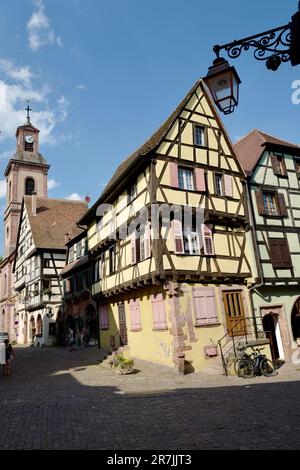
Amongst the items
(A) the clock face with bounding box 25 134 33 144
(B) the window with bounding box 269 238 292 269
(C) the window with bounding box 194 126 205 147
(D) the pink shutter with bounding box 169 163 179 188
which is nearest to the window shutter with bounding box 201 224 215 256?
(D) the pink shutter with bounding box 169 163 179 188

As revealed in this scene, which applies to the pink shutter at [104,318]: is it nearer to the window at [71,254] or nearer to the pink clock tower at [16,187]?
the window at [71,254]

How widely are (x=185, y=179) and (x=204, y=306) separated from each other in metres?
5.85

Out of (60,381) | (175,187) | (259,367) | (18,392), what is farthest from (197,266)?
(18,392)

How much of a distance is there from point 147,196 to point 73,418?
31.9ft

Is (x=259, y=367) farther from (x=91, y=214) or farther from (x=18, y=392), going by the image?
(x=91, y=214)

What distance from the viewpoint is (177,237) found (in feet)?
49.3

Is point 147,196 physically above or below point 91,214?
below

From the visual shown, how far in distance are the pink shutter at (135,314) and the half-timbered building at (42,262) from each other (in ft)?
45.5

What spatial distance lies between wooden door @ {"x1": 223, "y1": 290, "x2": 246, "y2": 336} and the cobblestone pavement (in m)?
2.84

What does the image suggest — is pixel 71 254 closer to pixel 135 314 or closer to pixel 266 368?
pixel 135 314

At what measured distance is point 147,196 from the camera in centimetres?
1549

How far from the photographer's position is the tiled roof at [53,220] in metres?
32.1

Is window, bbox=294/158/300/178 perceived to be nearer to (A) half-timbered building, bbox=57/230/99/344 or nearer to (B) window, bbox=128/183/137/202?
(B) window, bbox=128/183/137/202

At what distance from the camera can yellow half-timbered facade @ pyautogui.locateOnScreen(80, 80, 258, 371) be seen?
14625mm
